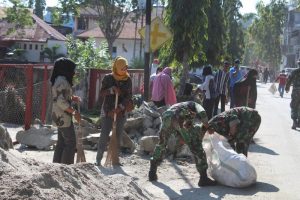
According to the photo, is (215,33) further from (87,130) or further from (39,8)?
(39,8)

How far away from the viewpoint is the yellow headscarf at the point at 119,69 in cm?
803

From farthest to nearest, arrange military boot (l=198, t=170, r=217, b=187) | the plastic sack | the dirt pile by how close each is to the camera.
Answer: military boot (l=198, t=170, r=217, b=187), the plastic sack, the dirt pile

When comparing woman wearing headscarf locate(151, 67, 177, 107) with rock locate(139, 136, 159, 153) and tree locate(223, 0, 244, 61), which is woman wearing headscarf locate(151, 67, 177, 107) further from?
tree locate(223, 0, 244, 61)

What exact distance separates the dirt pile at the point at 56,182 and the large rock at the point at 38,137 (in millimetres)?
3929

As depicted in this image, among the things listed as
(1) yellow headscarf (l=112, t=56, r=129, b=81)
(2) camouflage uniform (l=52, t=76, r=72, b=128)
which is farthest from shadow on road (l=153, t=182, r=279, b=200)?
(1) yellow headscarf (l=112, t=56, r=129, b=81)

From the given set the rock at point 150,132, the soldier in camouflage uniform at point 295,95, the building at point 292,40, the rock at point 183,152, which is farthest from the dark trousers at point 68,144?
the building at point 292,40

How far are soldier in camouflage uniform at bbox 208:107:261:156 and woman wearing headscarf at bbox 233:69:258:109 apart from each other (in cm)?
391

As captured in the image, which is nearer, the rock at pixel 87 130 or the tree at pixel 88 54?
the rock at pixel 87 130

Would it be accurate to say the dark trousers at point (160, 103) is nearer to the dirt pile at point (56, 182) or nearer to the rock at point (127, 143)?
the rock at point (127, 143)

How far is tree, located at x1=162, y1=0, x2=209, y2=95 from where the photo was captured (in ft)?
51.2

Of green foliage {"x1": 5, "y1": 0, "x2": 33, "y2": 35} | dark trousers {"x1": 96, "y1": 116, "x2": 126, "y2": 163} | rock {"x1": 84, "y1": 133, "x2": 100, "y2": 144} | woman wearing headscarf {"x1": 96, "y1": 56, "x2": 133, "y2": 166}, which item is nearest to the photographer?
woman wearing headscarf {"x1": 96, "y1": 56, "x2": 133, "y2": 166}

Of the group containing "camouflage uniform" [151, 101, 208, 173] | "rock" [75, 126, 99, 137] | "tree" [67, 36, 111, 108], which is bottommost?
Result: "rock" [75, 126, 99, 137]

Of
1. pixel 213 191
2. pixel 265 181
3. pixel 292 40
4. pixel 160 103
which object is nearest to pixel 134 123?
pixel 160 103

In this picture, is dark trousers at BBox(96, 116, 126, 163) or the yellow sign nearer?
dark trousers at BBox(96, 116, 126, 163)
